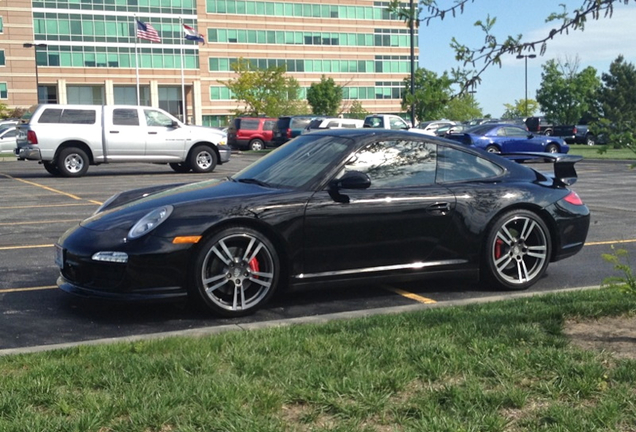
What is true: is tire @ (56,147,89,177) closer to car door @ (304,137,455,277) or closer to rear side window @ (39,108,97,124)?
rear side window @ (39,108,97,124)

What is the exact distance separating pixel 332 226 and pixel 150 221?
1.40 meters

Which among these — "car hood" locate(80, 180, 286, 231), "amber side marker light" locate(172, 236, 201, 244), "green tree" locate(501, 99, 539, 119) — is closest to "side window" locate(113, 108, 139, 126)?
"car hood" locate(80, 180, 286, 231)

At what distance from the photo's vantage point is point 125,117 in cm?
2238

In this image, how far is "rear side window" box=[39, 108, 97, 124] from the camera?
859 inches

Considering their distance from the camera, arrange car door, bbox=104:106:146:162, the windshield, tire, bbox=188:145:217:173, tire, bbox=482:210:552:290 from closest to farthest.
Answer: the windshield
tire, bbox=482:210:552:290
car door, bbox=104:106:146:162
tire, bbox=188:145:217:173

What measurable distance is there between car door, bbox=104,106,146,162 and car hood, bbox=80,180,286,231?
626 inches

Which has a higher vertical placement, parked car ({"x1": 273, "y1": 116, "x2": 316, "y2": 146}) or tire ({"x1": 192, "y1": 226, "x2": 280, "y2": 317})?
parked car ({"x1": 273, "y1": 116, "x2": 316, "y2": 146})

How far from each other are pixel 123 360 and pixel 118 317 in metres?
1.68

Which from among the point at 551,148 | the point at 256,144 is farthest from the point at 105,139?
the point at 256,144

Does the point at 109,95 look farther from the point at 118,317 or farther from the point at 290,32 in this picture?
the point at 118,317

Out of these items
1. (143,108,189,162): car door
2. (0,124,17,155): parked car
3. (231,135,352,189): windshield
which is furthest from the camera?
(0,124,17,155): parked car

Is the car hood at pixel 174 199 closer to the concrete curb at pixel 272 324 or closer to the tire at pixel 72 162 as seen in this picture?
the concrete curb at pixel 272 324

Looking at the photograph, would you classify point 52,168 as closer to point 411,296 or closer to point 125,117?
point 125,117

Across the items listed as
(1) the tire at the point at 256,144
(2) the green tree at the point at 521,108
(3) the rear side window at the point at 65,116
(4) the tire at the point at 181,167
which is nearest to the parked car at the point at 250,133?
(1) the tire at the point at 256,144
